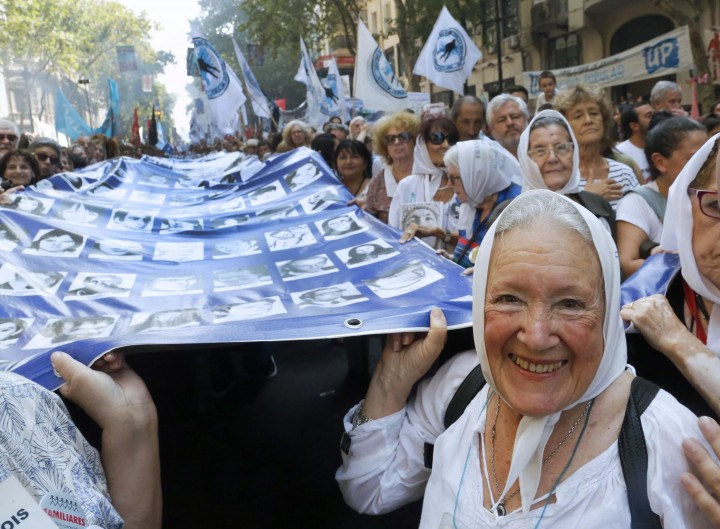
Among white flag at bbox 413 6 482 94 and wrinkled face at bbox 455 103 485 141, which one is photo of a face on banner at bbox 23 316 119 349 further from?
white flag at bbox 413 6 482 94

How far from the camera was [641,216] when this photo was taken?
2.98 meters

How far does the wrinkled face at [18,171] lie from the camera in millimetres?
5186

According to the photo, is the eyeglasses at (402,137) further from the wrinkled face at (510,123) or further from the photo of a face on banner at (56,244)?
A: the photo of a face on banner at (56,244)

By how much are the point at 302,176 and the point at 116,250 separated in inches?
71.3

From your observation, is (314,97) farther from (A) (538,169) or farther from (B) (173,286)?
(B) (173,286)

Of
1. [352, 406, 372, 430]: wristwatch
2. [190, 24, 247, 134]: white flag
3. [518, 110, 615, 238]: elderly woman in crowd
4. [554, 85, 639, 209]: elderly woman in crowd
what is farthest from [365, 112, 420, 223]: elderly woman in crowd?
[190, 24, 247, 134]: white flag

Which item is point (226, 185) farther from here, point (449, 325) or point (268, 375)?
point (449, 325)

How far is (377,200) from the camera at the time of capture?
4.87 meters

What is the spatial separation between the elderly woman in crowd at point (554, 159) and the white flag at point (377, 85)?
608 cm

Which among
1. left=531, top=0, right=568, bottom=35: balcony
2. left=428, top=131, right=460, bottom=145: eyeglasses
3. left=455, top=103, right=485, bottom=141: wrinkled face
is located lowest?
left=428, top=131, right=460, bottom=145: eyeglasses

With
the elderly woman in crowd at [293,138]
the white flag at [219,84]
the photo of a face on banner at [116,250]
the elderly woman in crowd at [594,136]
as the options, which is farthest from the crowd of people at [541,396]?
the white flag at [219,84]

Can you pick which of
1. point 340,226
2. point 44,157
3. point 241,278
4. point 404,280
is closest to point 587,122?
point 340,226

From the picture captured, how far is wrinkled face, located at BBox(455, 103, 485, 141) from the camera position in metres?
5.19

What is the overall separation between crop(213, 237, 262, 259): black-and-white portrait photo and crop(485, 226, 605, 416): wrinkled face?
243 centimetres
